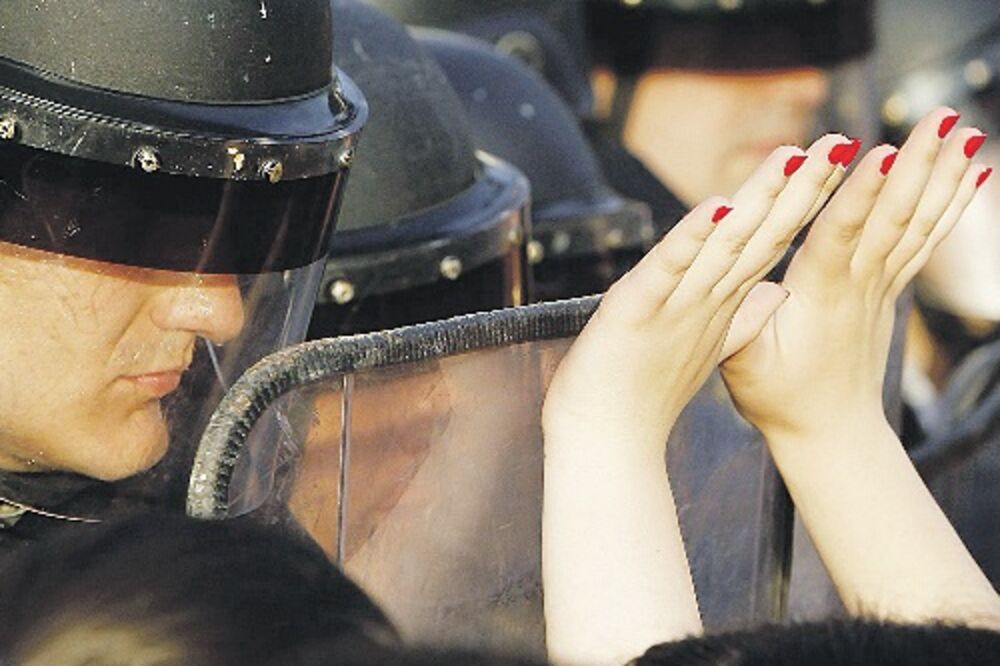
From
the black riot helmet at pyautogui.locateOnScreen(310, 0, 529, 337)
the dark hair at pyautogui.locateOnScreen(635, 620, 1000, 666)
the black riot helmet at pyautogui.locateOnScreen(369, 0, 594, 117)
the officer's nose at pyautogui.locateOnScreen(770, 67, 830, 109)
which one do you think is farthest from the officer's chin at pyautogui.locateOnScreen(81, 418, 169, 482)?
the black riot helmet at pyautogui.locateOnScreen(369, 0, 594, 117)

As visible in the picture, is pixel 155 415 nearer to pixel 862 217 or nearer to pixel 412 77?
pixel 862 217

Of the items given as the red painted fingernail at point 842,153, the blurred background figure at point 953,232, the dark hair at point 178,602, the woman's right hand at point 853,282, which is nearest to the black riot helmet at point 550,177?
the blurred background figure at point 953,232

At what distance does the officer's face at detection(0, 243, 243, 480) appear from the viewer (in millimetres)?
2258

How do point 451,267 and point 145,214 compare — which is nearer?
point 145,214

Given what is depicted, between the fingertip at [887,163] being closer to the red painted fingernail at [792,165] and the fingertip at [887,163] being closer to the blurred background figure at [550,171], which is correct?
the red painted fingernail at [792,165]

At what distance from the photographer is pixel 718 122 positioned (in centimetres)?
480

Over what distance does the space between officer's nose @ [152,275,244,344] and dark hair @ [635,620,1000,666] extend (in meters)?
0.88

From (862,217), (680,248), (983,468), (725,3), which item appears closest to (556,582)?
(680,248)

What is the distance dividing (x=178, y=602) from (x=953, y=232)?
13.9 feet

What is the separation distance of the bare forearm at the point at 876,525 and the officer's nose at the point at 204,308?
51cm

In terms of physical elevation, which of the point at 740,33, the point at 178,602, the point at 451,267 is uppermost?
the point at 178,602

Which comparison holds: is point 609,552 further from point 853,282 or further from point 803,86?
point 803,86

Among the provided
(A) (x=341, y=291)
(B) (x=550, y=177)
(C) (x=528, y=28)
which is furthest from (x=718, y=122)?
(A) (x=341, y=291)

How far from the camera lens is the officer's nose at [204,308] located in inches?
91.0
